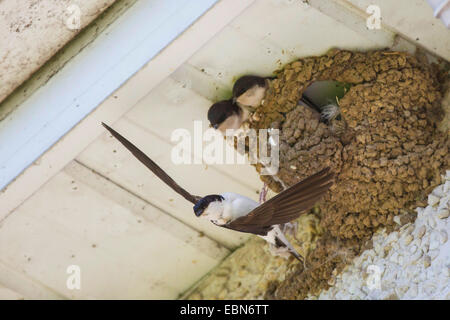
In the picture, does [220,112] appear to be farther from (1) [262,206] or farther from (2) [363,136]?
(1) [262,206]

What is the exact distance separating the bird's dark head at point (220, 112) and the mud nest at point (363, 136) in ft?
0.76

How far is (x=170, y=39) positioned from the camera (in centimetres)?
462

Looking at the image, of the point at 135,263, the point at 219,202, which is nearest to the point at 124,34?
the point at 219,202

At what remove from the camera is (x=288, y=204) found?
14.3 ft

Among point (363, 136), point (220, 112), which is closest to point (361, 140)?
point (363, 136)

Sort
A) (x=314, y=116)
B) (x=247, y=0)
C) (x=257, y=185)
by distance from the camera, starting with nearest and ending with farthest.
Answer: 1. (x=247, y=0)
2. (x=314, y=116)
3. (x=257, y=185)

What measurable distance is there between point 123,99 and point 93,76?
20cm

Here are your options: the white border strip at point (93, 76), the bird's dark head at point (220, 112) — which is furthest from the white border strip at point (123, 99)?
the bird's dark head at point (220, 112)

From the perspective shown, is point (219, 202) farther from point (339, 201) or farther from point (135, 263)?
point (135, 263)

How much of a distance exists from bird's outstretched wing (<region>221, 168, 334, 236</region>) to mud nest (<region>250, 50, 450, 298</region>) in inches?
29.2

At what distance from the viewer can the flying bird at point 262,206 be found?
4242mm

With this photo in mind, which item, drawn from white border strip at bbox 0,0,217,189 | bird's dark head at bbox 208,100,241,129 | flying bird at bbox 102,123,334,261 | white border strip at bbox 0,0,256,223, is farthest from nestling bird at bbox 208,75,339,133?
white border strip at bbox 0,0,217,189

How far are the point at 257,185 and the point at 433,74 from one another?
1.28 meters

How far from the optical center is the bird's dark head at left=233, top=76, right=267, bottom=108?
17.3ft
